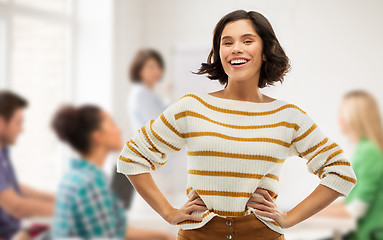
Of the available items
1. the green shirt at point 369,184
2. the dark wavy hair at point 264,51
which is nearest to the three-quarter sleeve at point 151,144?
the dark wavy hair at point 264,51

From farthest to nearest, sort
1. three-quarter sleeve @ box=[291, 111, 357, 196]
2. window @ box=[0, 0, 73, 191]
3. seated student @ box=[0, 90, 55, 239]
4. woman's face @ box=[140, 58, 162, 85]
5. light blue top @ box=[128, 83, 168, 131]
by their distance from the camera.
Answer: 1. window @ box=[0, 0, 73, 191]
2. woman's face @ box=[140, 58, 162, 85]
3. light blue top @ box=[128, 83, 168, 131]
4. seated student @ box=[0, 90, 55, 239]
5. three-quarter sleeve @ box=[291, 111, 357, 196]

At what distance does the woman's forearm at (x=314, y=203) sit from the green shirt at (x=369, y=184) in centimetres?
182

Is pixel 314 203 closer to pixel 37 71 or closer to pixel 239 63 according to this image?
pixel 239 63

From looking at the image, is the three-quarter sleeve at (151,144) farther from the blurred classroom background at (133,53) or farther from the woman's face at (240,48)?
the blurred classroom background at (133,53)

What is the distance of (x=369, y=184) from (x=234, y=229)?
6.39 ft

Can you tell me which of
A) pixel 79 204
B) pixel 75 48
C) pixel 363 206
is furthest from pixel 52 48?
pixel 363 206

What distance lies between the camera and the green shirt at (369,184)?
258 centimetres

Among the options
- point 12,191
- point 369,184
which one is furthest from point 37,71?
point 369,184

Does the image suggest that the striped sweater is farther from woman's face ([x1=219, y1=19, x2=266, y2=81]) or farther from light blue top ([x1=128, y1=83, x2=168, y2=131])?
light blue top ([x1=128, y1=83, x2=168, y2=131])

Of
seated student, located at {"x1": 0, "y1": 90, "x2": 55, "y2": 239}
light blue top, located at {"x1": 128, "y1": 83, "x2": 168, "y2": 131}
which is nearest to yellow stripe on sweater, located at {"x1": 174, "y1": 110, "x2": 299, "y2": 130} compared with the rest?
seated student, located at {"x1": 0, "y1": 90, "x2": 55, "y2": 239}

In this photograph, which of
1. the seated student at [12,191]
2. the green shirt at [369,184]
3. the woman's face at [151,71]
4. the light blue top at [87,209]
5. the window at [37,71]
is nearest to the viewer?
the light blue top at [87,209]

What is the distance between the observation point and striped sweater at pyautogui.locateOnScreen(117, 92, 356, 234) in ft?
2.71

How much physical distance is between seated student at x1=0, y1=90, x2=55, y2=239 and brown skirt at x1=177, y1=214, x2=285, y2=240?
160cm

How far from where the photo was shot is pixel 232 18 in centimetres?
85
